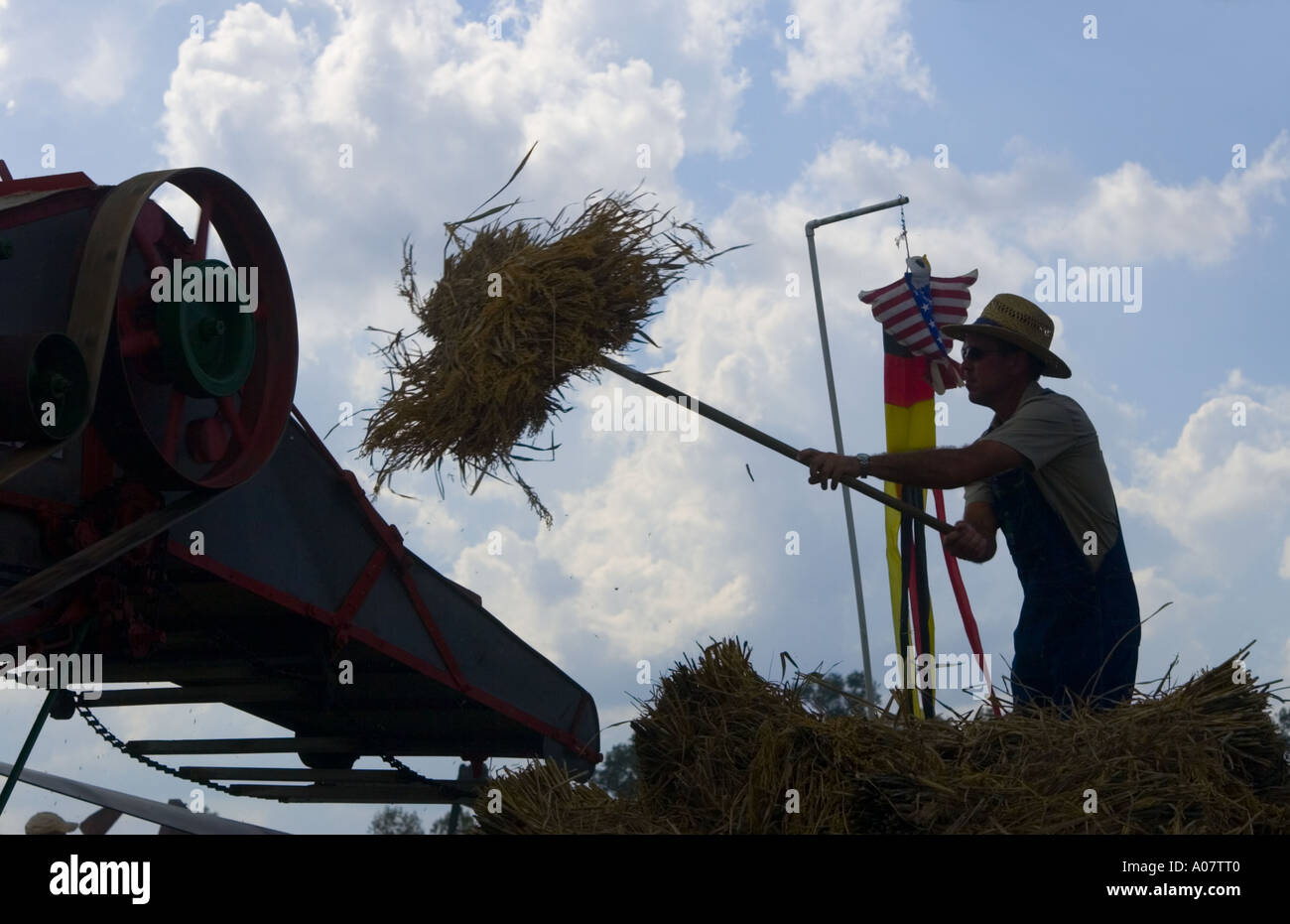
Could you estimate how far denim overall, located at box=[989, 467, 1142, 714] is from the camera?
156 inches

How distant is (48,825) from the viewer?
15.7 ft

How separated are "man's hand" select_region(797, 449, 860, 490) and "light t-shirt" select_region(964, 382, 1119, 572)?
1.86 ft

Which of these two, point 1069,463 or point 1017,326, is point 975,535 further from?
point 1017,326

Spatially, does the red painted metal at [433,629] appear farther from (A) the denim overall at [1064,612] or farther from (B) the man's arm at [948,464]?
(A) the denim overall at [1064,612]

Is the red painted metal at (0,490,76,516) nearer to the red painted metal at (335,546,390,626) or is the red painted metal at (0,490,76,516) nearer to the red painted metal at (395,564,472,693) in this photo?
the red painted metal at (335,546,390,626)

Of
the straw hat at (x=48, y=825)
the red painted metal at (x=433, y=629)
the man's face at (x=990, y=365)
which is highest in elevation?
the man's face at (x=990, y=365)

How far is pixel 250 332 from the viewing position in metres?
5.22

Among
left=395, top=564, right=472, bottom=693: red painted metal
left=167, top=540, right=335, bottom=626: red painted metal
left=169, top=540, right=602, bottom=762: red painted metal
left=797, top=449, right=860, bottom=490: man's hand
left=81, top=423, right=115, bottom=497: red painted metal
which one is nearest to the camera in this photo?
left=797, top=449, right=860, bottom=490: man's hand

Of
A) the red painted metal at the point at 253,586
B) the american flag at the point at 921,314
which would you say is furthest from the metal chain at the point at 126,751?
the american flag at the point at 921,314

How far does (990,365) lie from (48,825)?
12.4 ft

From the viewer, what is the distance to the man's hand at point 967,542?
15.0ft

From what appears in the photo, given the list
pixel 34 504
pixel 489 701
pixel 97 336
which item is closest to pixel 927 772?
pixel 97 336

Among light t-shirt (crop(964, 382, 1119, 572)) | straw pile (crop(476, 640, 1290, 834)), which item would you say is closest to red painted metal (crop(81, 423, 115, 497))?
straw pile (crop(476, 640, 1290, 834))
